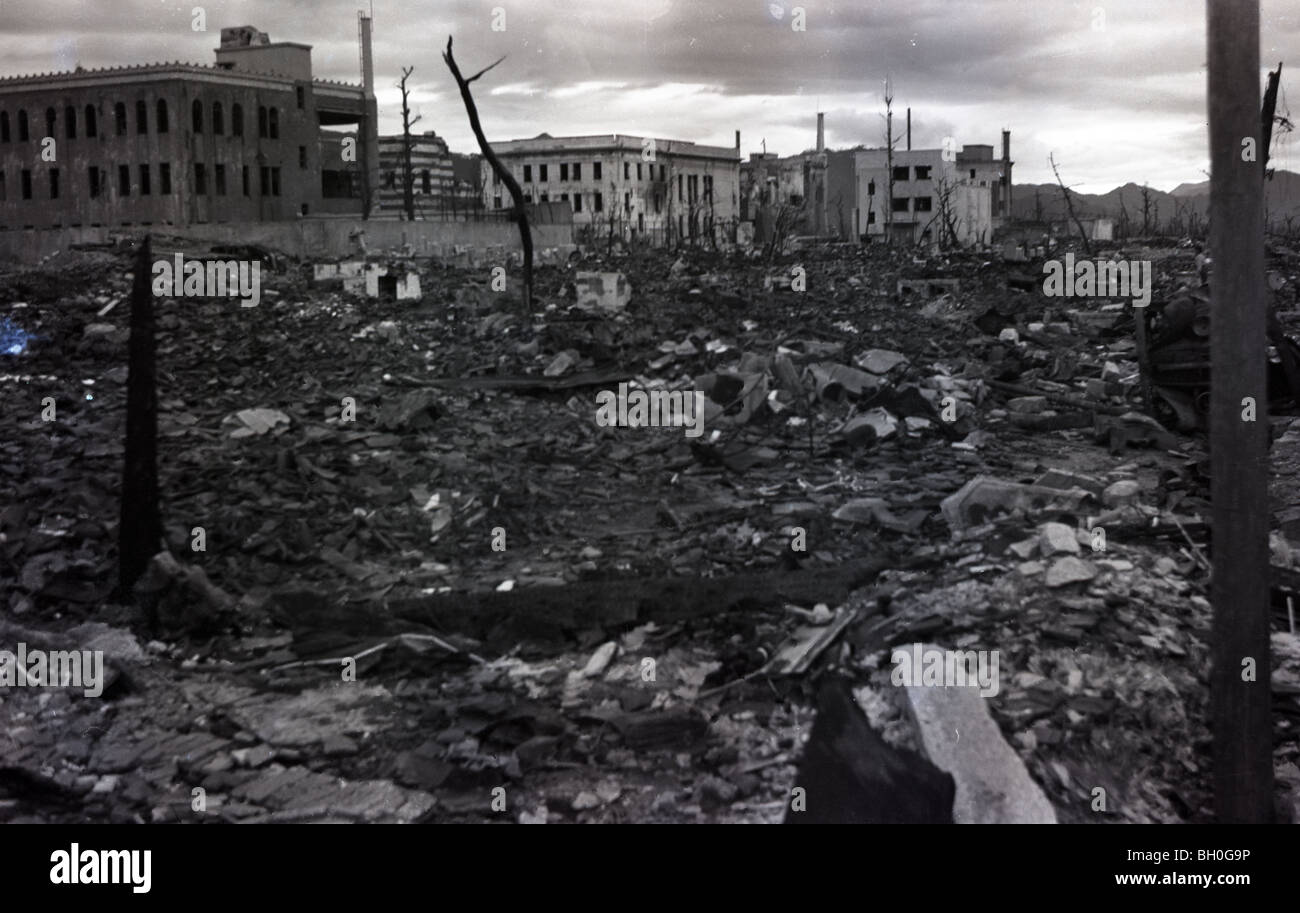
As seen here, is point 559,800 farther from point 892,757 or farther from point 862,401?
point 862,401

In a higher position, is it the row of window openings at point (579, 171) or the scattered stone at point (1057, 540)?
the row of window openings at point (579, 171)

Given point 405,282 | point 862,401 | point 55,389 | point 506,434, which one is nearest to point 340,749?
point 506,434

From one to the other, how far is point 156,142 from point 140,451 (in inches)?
689

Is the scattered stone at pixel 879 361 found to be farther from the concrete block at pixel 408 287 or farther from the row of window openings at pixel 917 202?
the row of window openings at pixel 917 202

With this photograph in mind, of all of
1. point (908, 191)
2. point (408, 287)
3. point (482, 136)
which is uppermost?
point (908, 191)

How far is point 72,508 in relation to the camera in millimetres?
8547

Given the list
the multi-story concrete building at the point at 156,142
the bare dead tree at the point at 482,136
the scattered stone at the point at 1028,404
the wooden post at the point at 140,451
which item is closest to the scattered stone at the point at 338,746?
the wooden post at the point at 140,451

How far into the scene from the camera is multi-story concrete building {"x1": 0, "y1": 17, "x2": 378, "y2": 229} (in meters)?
20.1

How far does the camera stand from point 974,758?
16.2 ft

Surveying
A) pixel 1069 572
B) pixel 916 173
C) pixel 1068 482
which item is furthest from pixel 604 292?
pixel 916 173

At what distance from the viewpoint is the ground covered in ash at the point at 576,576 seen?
530 centimetres

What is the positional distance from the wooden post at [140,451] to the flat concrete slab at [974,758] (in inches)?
192

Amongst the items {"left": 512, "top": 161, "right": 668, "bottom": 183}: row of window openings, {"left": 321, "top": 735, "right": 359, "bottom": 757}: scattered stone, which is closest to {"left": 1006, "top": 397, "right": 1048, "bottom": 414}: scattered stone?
{"left": 321, "top": 735, "right": 359, "bottom": 757}: scattered stone

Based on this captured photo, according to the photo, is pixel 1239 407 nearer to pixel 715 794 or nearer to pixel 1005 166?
pixel 715 794
